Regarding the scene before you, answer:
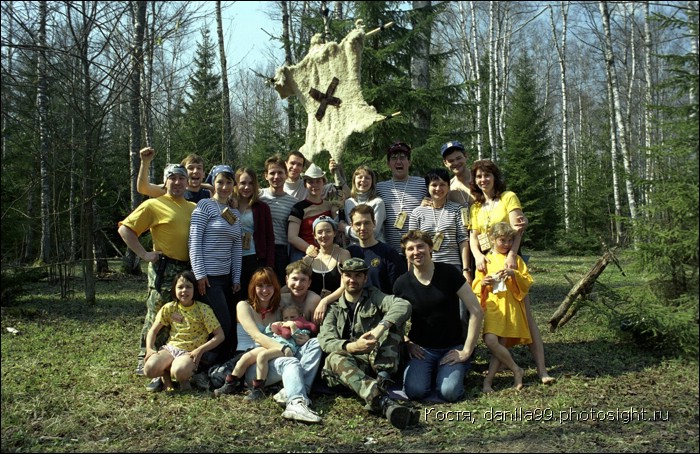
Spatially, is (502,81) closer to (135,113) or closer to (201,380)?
(135,113)

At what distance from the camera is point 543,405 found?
449 centimetres

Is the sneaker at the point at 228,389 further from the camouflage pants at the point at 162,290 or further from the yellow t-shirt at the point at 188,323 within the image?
the camouflage pants at the point at 162,290

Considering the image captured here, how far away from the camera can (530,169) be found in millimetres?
19828

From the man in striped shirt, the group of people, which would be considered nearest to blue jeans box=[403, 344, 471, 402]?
the group of people

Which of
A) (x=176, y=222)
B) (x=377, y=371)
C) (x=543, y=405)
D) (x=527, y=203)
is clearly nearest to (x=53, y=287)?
(x=176, y=222)

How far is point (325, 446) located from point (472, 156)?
17.0 meters

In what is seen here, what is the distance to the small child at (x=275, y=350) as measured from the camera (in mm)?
4734

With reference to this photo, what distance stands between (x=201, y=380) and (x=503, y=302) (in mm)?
2565

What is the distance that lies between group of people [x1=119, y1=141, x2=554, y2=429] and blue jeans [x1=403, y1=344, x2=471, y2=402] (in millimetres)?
10

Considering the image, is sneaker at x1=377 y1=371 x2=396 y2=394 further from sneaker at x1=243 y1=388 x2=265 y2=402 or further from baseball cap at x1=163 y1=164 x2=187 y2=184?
baseball cap at x1=163 y1=164 x2=187 y2=184

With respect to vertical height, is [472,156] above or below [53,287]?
above

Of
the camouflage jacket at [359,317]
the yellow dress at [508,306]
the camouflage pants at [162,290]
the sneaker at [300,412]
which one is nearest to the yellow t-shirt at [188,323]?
the camouflage pants at [162,290]

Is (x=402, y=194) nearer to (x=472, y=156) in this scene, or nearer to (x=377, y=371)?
(x=377, y=371)

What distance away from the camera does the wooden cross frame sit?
6.25 meters
